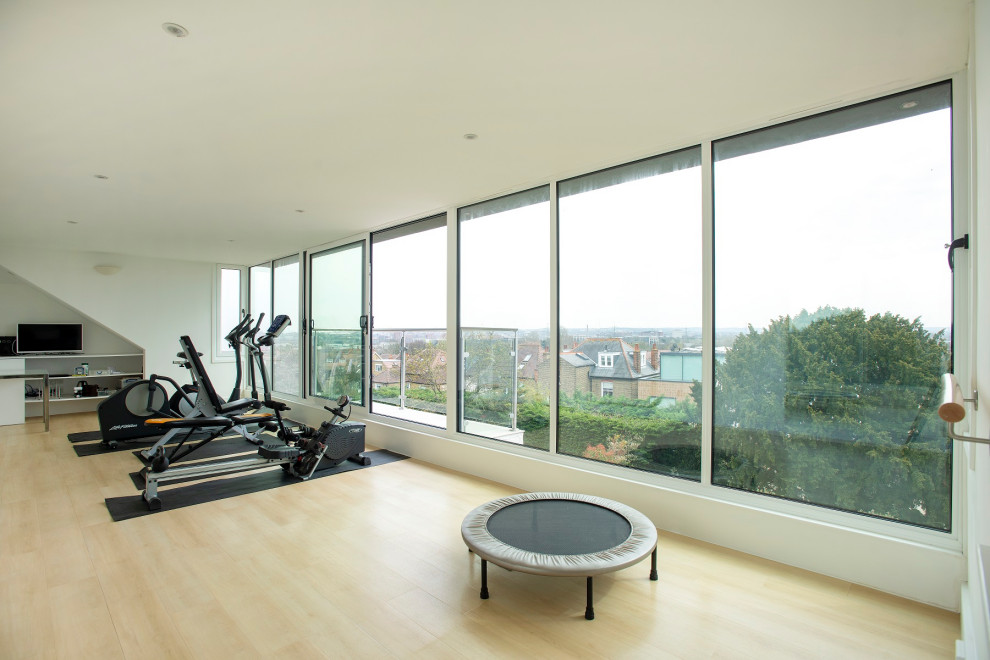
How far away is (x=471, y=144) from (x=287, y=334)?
553 centimetres

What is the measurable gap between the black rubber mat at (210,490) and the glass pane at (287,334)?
2.94m

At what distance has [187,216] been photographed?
529cm

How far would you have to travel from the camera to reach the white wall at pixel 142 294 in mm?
7184

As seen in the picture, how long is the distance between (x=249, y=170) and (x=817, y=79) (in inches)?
150

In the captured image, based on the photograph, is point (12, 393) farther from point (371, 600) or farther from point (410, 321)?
point (371, 600)

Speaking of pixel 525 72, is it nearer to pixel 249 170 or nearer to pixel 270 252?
pixel 249 170

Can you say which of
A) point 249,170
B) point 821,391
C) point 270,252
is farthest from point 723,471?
point 270,252

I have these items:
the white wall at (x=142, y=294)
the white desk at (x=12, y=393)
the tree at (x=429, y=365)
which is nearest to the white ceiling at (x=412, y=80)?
the tree at (x=429, y=365)

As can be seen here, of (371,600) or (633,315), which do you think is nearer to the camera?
(371,600)

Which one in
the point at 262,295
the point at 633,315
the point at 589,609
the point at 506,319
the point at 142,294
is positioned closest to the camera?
the point at 589,609

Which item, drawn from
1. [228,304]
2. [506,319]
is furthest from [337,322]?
[228,304]

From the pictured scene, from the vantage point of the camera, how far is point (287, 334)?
7711 mm

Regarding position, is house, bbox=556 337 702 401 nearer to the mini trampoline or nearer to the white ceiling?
the mini trampoline

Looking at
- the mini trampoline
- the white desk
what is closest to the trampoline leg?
the mini trampoline
